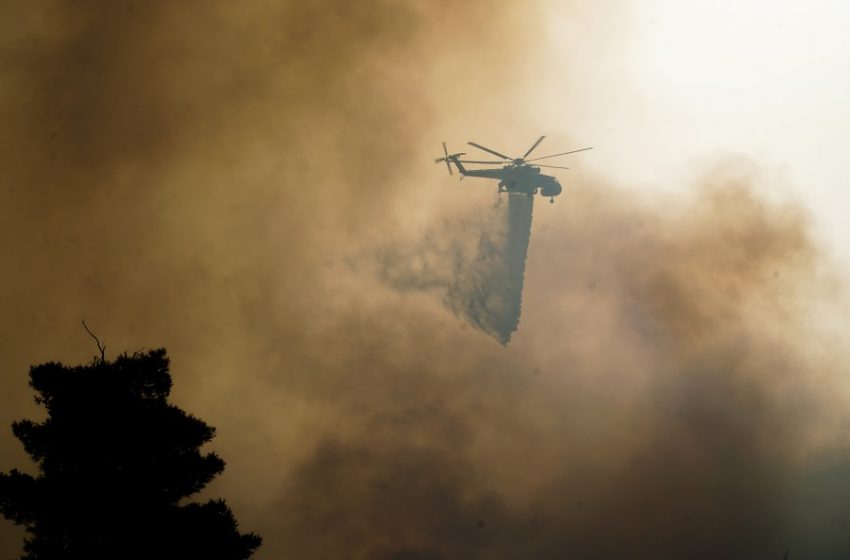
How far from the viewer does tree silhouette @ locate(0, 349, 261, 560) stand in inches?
1118

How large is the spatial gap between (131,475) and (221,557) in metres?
4.70

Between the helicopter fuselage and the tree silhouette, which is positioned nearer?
the tree silhouette

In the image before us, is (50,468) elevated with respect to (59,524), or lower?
elevated

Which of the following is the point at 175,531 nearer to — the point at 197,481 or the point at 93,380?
the point at 197,481

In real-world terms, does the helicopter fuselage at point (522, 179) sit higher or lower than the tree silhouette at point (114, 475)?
higher

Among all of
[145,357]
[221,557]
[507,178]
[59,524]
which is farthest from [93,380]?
[507,178]

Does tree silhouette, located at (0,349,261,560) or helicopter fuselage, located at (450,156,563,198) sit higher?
helicopter fuselage, located at (450,156,563,198)

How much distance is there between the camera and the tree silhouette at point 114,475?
28.4 meters

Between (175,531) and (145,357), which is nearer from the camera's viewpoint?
(175,531)

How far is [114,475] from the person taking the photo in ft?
96.3

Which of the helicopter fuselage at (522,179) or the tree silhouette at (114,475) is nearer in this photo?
the tree silhouette at (114,475)

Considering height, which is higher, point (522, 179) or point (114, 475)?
point (522, 179)

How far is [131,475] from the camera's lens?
29.7 meters

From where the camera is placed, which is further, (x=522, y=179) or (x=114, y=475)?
(x=522, y=179)
